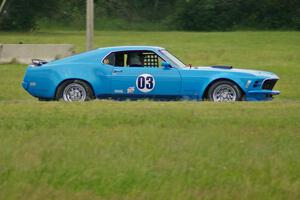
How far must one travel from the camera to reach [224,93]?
15.9m

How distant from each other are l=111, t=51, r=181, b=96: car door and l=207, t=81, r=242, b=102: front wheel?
69 centimetres

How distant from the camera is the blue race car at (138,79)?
15.8 metres

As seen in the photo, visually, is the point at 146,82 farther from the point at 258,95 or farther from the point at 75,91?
the point at 258,95

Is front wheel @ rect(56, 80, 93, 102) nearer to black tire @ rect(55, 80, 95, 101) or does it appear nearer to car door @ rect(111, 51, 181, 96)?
black tire @ rect(55, 80, 95, 101)

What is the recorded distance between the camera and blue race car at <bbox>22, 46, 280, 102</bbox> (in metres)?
15.8

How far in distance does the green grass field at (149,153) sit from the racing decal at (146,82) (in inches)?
114

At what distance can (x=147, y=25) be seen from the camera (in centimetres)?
7900

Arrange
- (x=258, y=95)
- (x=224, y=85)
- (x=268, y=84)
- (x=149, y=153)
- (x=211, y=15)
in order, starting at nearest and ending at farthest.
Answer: (x=149, y=153), (x=224, y=85), (x=258, y=95), (x=268, y=84), (x=211, y=15)

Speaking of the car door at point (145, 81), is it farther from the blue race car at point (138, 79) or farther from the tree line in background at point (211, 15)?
the tree line in background at point (211, 15)

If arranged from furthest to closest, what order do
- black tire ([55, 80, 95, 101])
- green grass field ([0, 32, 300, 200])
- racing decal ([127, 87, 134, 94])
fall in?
1. black tire ([55, 80, 95, 101])
2. racing decal ([127, 87, 134, 94])
3. green grass field ([0, 32, 300, 200])

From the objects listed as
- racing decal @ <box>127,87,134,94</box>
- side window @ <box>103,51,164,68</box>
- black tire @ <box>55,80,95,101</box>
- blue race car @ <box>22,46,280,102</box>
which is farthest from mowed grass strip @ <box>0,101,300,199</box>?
side window @ <box>103,51,164,68</box>

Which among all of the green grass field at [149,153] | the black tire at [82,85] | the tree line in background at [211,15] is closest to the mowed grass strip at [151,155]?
the green grass field at [149,153]

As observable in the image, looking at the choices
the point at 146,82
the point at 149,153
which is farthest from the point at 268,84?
the point at 149,153

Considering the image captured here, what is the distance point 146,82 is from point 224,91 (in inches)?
61.1
